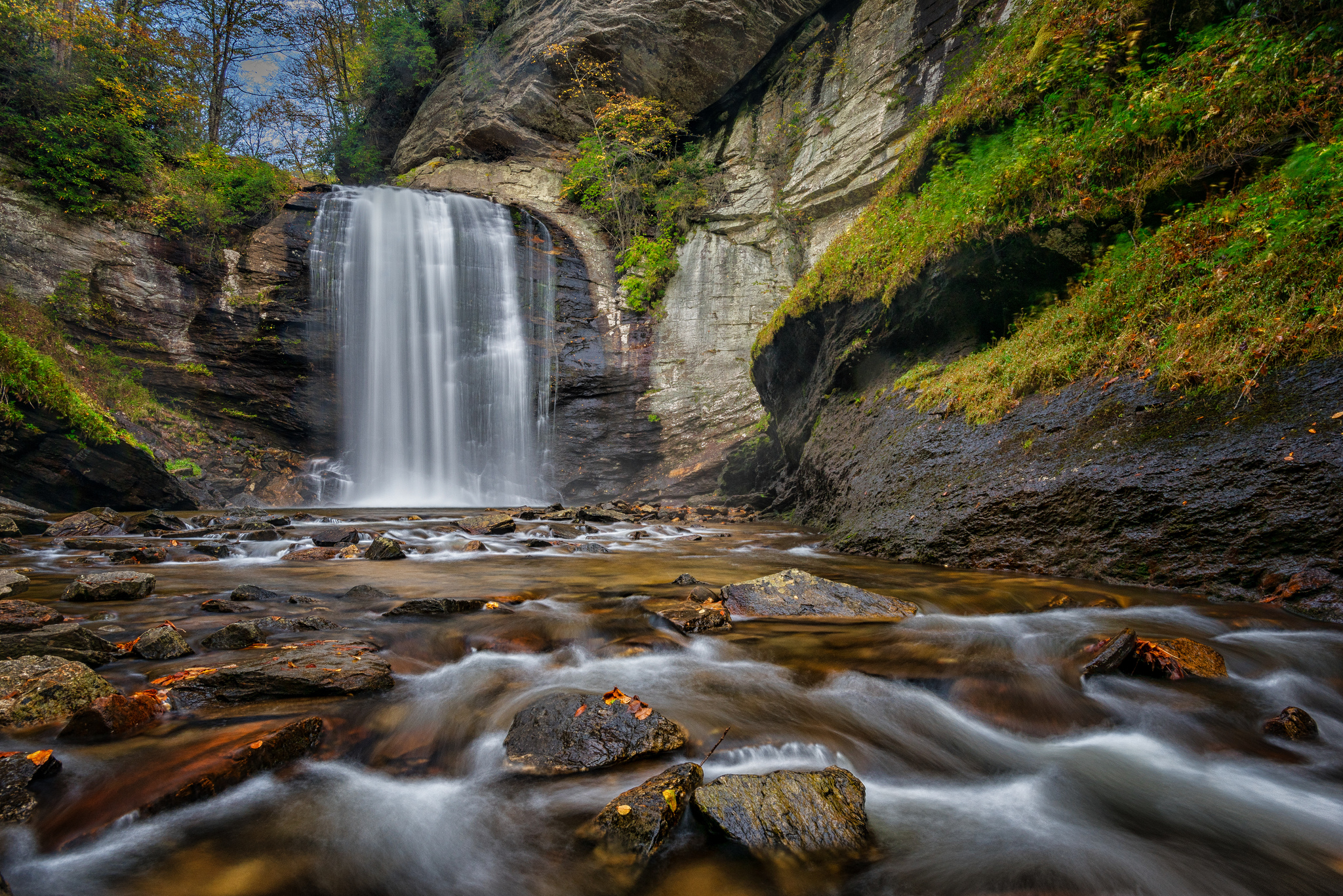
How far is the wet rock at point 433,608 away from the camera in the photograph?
3.90m

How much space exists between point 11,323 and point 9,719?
15.9 meters

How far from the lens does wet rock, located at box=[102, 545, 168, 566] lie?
19.0 ft

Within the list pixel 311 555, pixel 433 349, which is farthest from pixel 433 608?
pixel 433 349

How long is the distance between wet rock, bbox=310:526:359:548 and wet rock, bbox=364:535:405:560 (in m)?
0.62

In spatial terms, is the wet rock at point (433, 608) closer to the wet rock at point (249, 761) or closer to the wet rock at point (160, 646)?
Answer: the wet rock at point (160, 646)

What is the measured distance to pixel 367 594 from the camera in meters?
4.48

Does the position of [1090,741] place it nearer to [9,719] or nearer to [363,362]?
[9,719]

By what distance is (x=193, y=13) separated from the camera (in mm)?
19422

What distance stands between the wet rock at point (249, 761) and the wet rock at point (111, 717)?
54 centimetres

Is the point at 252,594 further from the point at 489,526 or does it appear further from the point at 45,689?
the point at 489,526

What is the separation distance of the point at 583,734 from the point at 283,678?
1.43 meters

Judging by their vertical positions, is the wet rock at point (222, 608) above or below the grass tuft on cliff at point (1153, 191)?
below

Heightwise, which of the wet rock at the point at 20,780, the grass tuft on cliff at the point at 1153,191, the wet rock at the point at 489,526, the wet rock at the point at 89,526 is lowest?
the wet rock at the point at 489,526

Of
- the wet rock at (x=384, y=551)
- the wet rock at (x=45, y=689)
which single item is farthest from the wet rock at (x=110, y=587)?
the wet rock at (x=384, y=551)
